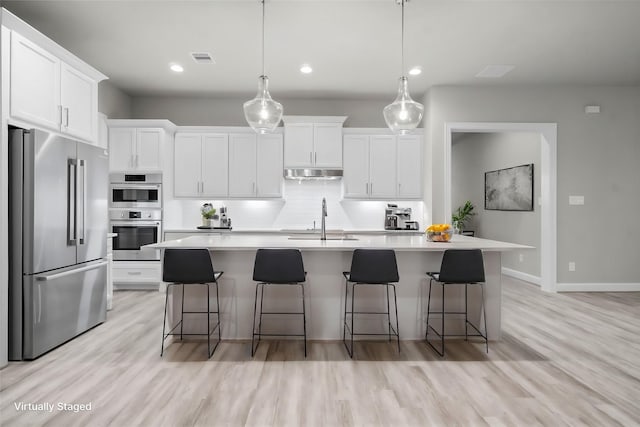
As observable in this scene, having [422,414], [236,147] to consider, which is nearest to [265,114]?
[422,414]

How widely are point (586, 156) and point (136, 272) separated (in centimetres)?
689

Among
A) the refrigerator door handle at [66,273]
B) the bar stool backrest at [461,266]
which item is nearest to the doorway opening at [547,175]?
the bar stool backrest at [461,266]

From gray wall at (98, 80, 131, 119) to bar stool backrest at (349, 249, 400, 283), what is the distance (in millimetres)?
4513

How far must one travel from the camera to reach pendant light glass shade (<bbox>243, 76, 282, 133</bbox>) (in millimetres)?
3053

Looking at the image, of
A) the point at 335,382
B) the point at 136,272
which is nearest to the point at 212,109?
the point at 136,272

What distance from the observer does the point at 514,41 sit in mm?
3973

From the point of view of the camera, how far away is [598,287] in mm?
5453

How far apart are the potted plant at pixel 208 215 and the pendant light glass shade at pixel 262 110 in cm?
299

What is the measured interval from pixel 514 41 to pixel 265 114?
2.91 metres

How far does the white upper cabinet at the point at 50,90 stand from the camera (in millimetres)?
2842

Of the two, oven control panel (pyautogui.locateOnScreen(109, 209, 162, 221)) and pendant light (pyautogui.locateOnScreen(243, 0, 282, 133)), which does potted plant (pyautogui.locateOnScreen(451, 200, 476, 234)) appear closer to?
pendant light (pyautogui.locateOnScreen(243, 0, 282, 133))

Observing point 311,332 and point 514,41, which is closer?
point 311,332

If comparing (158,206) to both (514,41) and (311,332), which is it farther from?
(514,41)

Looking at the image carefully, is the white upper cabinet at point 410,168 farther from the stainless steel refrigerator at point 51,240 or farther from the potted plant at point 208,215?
the stainless steel refrigerator at point 51,240
